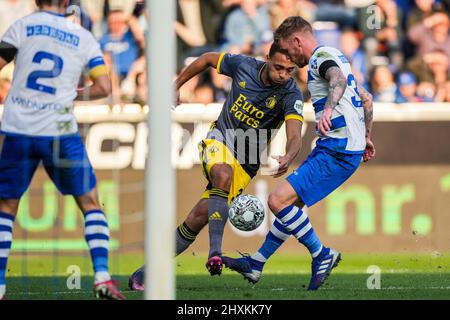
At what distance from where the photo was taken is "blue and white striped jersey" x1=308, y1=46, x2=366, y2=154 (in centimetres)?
888

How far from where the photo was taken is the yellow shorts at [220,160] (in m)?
9.23

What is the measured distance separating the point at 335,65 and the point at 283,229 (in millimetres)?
1310

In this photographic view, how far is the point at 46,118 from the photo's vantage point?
8.02 metres

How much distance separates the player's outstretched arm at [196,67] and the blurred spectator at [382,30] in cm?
543

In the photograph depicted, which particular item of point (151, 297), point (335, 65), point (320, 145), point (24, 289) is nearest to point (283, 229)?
point (320, 145)

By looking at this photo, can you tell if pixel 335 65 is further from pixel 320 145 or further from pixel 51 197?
pixel 51 197

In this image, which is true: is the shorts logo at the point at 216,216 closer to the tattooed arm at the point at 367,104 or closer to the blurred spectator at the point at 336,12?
the tattooed arm at the point at 367,104

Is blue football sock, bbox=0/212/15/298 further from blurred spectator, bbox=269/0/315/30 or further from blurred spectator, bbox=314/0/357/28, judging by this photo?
blurred spectator, bbox=314/0/357/28

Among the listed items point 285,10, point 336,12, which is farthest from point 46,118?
point 336,12

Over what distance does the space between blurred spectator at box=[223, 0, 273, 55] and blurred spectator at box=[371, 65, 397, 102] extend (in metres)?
1.29

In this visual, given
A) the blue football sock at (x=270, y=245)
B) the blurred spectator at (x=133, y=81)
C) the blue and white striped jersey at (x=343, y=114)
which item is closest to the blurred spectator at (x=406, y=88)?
the blurred spectator at (x=133, y=81)

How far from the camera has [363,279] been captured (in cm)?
1010

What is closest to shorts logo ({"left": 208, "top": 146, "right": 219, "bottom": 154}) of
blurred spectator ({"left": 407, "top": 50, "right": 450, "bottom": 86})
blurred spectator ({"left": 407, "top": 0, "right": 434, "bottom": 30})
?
blurred spectator ({"left": 407, "top": 50, "right": 450, "bottom": 86})

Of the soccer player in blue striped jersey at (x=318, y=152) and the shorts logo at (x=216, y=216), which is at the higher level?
the soccer player in blue striped jersey at (x=318, y=152)
